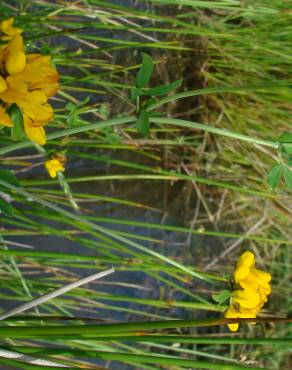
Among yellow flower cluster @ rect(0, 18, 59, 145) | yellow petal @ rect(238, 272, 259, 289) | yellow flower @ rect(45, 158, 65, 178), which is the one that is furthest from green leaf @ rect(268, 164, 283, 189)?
yellow flower @ rect(45, 158, 65, 178)

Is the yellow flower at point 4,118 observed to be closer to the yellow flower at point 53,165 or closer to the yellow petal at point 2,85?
the yellow petal at point 2,85

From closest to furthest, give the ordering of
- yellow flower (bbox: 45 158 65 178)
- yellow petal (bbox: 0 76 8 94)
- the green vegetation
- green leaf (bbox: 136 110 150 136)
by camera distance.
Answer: yellow petal (bbox: 0 76 8 94)
green leaf (bbox: 136 110 150 136)
yellow flower (bbox: 45 158 65 178)
the green vegetation

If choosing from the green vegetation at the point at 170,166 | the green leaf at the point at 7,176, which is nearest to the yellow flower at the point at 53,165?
the green vegetation at the point at 170,166

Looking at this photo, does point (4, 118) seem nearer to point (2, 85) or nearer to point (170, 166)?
point (2, 85)

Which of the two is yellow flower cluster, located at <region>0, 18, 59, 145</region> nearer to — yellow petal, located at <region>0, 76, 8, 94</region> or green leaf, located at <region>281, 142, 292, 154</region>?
yellow petal, located at <region>0, 76, 8, 94</region>

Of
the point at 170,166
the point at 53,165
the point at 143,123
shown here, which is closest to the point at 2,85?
the point at 143,123

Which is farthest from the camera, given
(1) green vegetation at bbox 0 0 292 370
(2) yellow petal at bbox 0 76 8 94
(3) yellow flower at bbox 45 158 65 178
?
(1) green vegetation at bbox 0 0 292 370

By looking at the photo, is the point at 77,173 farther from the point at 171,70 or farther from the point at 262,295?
the point at 262,295
